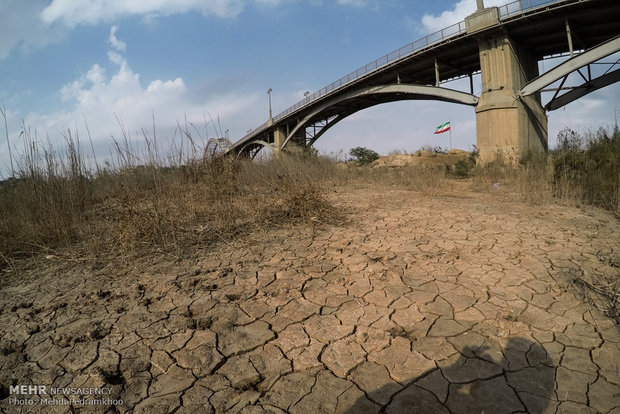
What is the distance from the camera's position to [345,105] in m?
25.3

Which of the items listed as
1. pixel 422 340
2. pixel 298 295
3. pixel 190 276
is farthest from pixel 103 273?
pixel 422 340

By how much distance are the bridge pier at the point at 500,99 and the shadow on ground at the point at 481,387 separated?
14.0m

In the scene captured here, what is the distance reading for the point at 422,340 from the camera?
1.78m

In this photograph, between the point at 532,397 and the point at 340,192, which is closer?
the point at 532,397

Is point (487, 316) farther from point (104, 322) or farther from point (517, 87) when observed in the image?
point (517, 87)

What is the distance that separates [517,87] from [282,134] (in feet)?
66.8

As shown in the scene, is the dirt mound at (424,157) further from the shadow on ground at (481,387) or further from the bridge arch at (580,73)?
the shadow on ground at (481,387)

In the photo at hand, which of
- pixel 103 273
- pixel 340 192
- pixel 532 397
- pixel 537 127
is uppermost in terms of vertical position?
pixel 537 127

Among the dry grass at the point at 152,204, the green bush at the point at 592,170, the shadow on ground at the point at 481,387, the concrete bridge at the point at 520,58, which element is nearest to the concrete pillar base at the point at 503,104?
the concrete bridge at the point at 520,58

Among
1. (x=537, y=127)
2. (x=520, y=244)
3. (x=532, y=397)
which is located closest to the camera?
(x=532, y=397)

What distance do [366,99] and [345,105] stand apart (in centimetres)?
229

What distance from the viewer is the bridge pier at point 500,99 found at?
13.5m

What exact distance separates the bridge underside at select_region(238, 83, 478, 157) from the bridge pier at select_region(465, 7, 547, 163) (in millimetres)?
1051

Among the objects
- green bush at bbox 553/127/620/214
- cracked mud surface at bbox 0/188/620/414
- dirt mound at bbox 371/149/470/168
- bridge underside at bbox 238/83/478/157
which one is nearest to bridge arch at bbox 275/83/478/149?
bridge underside at bbox 238/83/478/157
